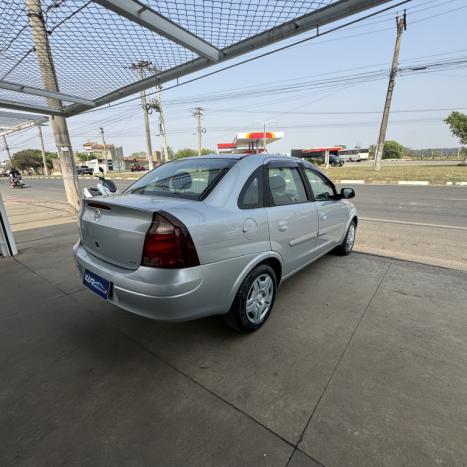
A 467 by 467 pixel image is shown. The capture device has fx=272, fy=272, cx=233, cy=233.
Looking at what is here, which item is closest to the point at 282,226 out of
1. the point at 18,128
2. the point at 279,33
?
the point at 279,33

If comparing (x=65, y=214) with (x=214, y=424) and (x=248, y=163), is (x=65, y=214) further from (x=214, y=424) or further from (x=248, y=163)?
(x=214, y=424)

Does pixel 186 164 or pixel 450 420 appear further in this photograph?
pixel 186 164

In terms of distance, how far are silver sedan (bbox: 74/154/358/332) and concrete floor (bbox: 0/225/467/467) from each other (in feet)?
1.48

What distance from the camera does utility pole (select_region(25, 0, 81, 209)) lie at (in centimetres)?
321

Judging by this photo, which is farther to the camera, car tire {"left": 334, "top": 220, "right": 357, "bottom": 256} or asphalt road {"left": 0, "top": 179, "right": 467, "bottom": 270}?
asphalt road {"left": 0, "top": 179, "right": 467, "bottom": 270}

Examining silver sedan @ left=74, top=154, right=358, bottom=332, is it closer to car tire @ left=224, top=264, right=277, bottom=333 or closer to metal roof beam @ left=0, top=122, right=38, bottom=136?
car tire @ left=224, top=264, right=277, bottom=333

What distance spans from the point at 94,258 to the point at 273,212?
1.53 metres

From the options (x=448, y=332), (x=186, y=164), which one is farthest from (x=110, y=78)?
(x=448, y=332)

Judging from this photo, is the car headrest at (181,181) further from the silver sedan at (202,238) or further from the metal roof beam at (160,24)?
the metal roof beam at (160,24)

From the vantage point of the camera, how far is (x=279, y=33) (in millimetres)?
3164

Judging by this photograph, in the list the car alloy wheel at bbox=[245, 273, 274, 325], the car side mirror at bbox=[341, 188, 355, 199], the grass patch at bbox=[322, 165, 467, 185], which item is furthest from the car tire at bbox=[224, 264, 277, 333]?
the grass patch at bbox=[322, 165, 467, 185]

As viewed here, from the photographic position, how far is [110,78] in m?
4.63

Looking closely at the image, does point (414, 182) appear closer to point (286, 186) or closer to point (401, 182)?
point (401, 182)

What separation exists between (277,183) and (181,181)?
89 centimetres
